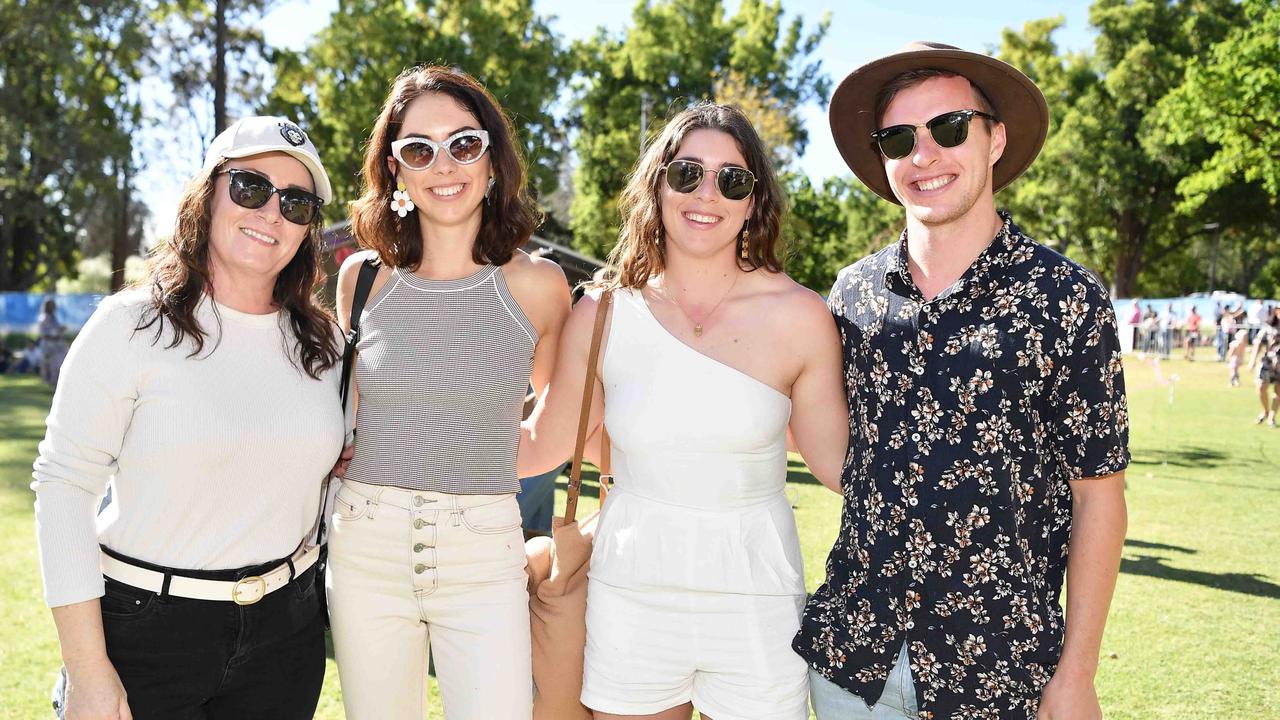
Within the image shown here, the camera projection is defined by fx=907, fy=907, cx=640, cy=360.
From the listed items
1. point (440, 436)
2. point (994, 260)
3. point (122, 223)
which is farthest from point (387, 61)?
point (994, 260)

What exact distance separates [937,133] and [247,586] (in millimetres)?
2213

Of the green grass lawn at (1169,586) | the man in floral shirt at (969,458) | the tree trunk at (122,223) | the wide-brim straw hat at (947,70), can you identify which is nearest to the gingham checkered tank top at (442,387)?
the man in floral shirt at (969,458)

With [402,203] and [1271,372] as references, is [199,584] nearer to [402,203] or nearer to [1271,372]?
[402,203]

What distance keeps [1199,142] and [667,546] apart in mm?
40473

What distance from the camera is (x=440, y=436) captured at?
8.87ft

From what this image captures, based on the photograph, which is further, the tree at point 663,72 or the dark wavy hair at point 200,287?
the tree at point 663,72

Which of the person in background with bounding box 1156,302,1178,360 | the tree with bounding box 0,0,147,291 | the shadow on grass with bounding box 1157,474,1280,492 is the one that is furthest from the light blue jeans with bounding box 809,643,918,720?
the person in background with bounding box 1156,302,1178,360

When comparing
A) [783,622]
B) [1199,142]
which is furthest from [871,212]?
[783,622]

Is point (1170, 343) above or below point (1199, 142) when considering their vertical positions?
below

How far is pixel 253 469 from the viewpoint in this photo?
244 cm

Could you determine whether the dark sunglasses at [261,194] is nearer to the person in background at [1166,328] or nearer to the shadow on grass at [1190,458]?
the shadow on grass at [1190,458]

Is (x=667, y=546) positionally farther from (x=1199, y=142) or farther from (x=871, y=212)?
(x=871, y=212)

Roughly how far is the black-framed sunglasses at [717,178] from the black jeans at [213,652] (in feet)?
5.31

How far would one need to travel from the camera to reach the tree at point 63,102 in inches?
1097
